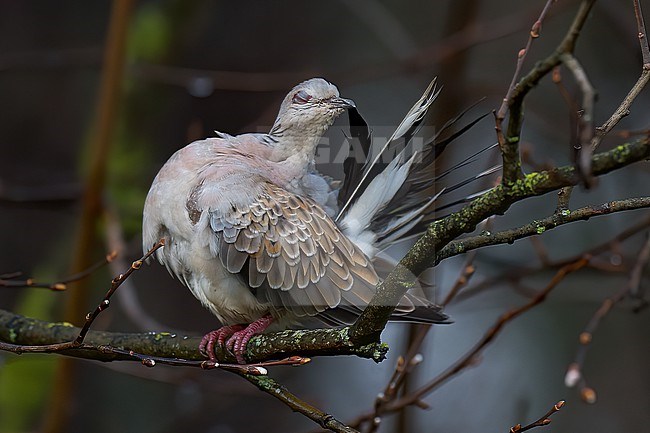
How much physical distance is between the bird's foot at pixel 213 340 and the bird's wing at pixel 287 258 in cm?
15

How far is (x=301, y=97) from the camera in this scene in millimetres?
2590

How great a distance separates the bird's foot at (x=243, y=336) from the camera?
2.31 m

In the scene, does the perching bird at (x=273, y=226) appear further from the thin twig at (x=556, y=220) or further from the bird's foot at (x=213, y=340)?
the thin twig at (x=556, y=220)

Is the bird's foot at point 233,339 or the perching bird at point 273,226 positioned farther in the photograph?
the perching bird at point 273,226

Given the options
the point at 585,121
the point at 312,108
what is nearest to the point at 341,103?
the point at 312,108

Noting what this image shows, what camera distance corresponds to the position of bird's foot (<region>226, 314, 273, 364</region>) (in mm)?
2306

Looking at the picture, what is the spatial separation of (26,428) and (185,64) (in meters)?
2.63

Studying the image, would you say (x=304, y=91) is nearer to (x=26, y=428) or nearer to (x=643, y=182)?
(x=26, y=428)

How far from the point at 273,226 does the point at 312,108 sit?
395mm

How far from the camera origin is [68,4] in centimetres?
598

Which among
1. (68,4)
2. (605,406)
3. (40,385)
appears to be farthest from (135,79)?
(605,406)

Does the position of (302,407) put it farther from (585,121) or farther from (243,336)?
(585,121)

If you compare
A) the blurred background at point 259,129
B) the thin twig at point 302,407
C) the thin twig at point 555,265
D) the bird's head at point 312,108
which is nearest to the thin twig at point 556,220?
the thin twig at point 302,407

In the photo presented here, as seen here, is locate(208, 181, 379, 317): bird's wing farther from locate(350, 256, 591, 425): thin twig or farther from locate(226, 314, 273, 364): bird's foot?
locate(350, 256, 591, 425): thin twig
